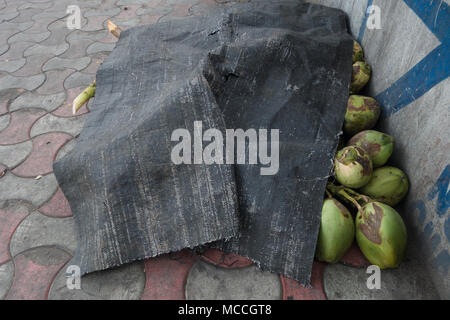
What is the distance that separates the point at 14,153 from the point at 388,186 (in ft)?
7.08

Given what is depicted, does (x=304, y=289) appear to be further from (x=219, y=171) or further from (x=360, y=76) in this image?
(x=360, y=76)

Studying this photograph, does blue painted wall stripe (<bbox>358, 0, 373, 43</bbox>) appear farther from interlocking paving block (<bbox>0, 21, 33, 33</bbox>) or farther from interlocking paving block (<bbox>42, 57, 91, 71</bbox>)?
interlocking paving block (<bbox>0, 21, 33, 33</bbox>)

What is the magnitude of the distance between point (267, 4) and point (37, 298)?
7.38ft

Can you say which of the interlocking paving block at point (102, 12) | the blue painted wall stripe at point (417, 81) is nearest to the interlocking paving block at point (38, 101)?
the interlocking paving block at point (102, 12)

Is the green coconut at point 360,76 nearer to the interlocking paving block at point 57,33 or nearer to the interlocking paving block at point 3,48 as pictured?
the interlocking paving block at point 57,33

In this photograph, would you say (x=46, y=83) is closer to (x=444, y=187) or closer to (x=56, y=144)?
(x=56, y=144)

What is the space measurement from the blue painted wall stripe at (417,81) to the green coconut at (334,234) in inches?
25.5

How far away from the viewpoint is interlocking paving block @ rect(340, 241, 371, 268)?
1.33m

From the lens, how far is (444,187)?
1.21 metres

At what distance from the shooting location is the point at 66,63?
272cm

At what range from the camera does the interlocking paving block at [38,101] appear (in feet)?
7.45

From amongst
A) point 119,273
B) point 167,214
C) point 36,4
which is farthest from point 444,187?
point 36,4

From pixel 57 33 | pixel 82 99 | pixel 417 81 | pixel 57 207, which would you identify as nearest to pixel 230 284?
pixel 57 207

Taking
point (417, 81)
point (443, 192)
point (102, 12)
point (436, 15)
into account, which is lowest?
point (102, 12)
